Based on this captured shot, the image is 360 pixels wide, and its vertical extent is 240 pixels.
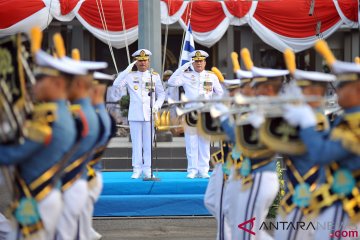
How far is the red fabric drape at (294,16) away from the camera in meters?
18.2

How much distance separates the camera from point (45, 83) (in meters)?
5.09

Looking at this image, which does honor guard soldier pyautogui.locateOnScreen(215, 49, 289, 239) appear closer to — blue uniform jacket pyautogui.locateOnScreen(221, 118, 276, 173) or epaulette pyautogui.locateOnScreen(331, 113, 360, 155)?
blue uniform jacket pyautogui.locateOnScreen(221, 118, 276, 173)

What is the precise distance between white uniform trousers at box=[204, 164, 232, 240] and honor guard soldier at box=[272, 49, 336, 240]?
1250 mm

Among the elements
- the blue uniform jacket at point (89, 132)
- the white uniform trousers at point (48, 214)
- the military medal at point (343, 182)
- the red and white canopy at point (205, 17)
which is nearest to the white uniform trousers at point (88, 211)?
the blue uniform jacket at point (89, 132)

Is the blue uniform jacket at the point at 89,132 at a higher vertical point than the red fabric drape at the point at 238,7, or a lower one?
higher

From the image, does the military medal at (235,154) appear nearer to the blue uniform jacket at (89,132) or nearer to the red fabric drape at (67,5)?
the blue uniform jacket at (89,132)

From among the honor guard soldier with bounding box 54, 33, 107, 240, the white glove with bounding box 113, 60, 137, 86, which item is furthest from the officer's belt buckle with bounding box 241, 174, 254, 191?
the white glove with bounding box 113, 60, 137, 86

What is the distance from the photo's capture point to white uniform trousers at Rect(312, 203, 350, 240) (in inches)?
212

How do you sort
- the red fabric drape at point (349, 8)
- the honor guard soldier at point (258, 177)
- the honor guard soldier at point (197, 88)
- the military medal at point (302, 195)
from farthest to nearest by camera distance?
the red fabric drape at point (349, 8), the honor guard soldier at point (197, 88), the honor guard soldier at point (258, 177), the military medal at point (302, 195)

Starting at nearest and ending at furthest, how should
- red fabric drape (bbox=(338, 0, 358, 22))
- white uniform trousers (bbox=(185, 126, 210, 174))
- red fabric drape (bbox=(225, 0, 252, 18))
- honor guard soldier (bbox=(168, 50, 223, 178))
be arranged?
honor guard soldier (bbox=(168, 50, 223, 178)), white uniform trousers (bbox=(185, 126, 210, 174)), red fabric drape (bbox=(225, 0, 252, 18)), red fabric drape (bbox=(338, 0, 358, 22))

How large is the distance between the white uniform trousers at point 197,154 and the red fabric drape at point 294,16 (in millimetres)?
6872

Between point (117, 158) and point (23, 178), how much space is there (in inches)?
394

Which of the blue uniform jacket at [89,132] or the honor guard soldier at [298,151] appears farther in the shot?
the blue uniform jacket at [89,132]

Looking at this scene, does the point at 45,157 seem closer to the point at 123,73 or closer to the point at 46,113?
the point at 46,113
